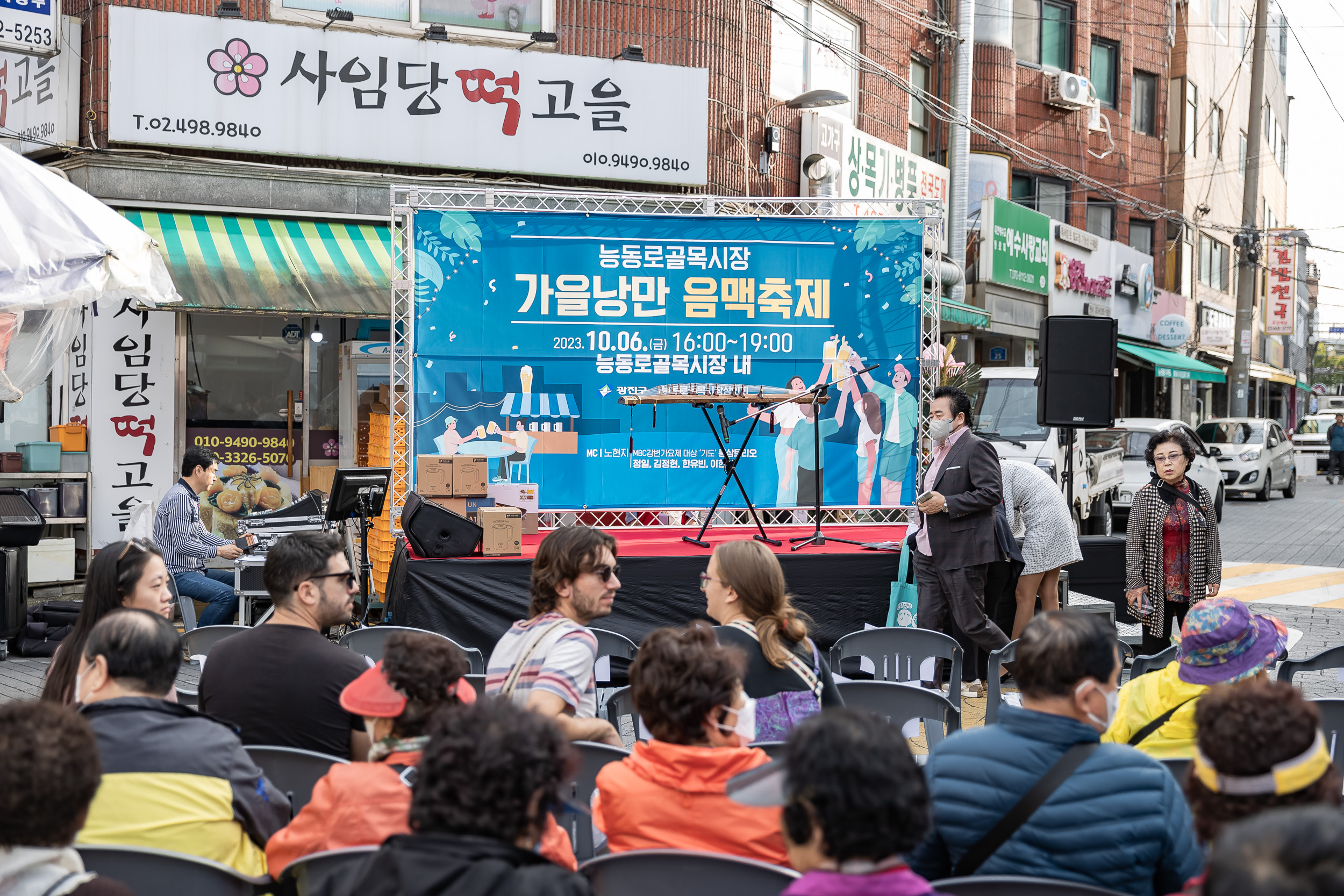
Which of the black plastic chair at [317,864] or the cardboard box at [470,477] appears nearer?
the black plastic chair at [317,864]

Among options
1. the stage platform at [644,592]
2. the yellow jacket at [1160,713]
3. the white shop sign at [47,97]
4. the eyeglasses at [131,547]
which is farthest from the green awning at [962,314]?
the eyeglasses at [131,547]

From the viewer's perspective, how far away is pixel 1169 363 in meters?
26.1

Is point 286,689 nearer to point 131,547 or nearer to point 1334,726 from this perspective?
point 131,547

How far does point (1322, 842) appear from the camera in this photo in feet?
4.67

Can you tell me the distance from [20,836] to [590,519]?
7.69 meters

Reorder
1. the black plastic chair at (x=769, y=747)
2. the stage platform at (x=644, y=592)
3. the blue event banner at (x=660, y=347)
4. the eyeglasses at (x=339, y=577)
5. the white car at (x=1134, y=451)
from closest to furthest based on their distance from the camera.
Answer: the black plastic chair at (x=769, y=747) < the eyeglasses at (x=339, y=577) < the stage platform at (x=644, y=592) < the blue event banner at (x=660, y=347) < the white car at (x=1134, y=451)

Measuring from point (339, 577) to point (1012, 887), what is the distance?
248 cm

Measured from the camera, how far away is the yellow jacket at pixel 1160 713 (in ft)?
11.4

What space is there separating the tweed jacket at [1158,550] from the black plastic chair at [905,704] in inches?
112

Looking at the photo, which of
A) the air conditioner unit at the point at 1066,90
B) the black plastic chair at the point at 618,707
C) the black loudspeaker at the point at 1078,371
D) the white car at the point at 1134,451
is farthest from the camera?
the air conditioner unit at the point at 1066,90

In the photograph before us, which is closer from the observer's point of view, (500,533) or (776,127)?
(500,533)

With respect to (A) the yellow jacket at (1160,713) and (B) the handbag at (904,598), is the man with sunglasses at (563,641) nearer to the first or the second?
(A) the yellow jacket at (1160,713)

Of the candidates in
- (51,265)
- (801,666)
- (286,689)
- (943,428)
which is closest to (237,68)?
(51,265)

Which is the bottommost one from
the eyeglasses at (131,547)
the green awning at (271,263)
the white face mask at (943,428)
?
the eyeglasses at (131,547)
